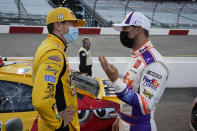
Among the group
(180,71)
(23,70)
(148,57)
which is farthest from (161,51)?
(148,57)

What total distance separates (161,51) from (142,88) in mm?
10969

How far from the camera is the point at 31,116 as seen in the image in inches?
109

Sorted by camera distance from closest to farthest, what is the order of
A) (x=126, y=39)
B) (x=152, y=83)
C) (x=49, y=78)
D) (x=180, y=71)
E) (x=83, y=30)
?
(x=49, y=78)
(x=152, y=83)
(x=126, y=39)
(x=180, y=71)
(x=83, y=30)

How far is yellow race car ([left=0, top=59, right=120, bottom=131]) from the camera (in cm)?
276

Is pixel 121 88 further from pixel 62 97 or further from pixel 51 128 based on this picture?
pixel 51 128

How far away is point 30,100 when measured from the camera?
2.91 metres

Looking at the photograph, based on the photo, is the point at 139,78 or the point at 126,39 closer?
the point at 139,78

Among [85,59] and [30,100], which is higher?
[30,100]

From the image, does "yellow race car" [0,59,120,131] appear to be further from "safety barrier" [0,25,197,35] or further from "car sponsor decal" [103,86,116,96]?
"safety barrier" [0,25,197,35]

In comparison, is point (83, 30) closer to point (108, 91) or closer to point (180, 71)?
point (180, 71)

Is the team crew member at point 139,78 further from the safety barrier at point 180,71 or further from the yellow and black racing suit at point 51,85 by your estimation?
the safety barrier at point 180,71

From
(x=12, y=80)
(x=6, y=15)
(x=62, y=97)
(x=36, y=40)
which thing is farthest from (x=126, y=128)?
(x=6, y=15)

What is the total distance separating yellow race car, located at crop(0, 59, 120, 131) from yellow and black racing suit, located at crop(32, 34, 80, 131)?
823mm

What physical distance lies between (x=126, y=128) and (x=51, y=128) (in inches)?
30.3
